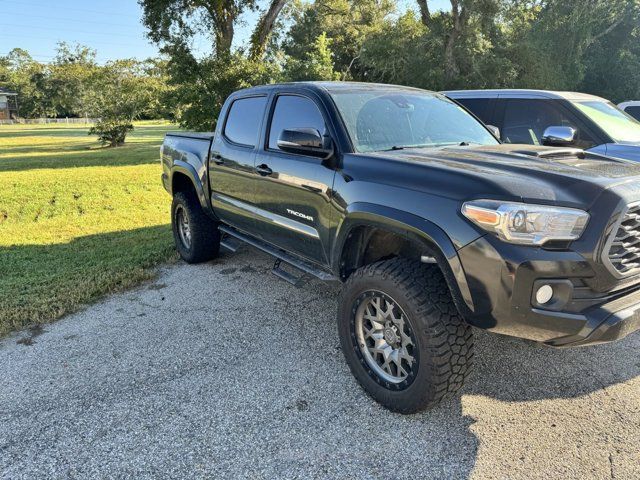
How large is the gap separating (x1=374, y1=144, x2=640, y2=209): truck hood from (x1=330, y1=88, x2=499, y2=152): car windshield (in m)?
0.30

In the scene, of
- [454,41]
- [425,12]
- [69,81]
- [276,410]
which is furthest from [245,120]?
[69,81]

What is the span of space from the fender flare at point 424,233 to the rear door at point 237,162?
152cm

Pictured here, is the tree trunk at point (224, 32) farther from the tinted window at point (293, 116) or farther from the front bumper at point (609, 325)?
the front bumper at point (609, 325)

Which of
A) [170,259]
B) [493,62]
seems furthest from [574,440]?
[493,62]

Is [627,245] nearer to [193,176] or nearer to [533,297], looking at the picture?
[533,297]

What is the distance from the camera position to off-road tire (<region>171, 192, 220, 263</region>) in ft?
18.4

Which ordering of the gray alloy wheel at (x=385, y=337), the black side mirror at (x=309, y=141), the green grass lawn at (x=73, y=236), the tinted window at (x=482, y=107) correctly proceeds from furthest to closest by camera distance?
1. the tinted window at (x=482, y=107)
2. the green grass lawn at (x=73, y=236)
3. the black side mirror at (x=309, y=141)
4. the gray alloy wheel at (x=385, y=337)

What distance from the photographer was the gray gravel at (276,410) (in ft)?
8.23

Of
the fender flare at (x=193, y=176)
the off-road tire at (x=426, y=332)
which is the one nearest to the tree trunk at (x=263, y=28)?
the fender flare at (x=193, y=176)

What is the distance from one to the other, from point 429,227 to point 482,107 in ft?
17.7

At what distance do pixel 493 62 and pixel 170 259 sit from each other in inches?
835

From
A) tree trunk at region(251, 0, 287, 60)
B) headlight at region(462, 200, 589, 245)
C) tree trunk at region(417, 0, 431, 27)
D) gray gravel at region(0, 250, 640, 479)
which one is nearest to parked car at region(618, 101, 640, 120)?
gray gravel at region(0, 250, 640, 479)

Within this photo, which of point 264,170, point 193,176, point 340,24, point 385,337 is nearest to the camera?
point 385,337

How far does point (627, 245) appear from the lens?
2.42 metres
